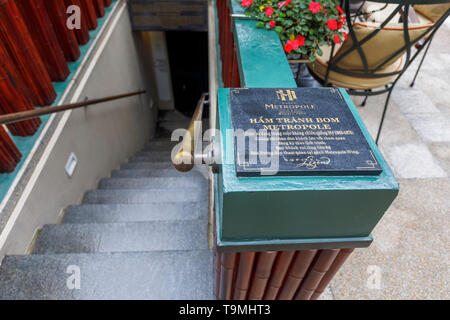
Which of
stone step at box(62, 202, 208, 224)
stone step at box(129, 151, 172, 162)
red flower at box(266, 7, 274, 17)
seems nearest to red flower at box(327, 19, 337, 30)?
red flower at box(266, 7, 274, 17)

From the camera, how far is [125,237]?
1.81 m

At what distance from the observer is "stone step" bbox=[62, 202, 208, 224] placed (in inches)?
82.9

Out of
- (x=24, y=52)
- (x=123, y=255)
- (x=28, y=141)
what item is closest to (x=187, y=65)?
(x=24, y=52)

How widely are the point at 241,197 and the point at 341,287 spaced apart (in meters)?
1.24

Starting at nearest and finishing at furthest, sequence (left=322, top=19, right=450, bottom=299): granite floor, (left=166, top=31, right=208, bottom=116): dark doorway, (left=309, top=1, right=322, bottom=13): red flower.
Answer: (left=309, top=1, right=322, bottom=13): red flower < (left=322, top=19, right=450, bottom=299): granite floor < (left=166, top=31, right=208, bottom=116): dark doorway

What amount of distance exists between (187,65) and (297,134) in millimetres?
6939

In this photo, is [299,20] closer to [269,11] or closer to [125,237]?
[269,11]

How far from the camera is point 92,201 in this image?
2580mm

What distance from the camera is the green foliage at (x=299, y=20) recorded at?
130 centimetres

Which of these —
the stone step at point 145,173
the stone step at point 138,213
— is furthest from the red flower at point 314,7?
the stone step at point 145,173

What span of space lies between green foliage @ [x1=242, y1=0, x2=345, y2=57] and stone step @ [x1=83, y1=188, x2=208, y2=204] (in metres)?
1.51

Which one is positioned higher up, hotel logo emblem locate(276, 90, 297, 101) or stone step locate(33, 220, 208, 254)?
hotel logo emblem locate(276, 90, 297, 101)

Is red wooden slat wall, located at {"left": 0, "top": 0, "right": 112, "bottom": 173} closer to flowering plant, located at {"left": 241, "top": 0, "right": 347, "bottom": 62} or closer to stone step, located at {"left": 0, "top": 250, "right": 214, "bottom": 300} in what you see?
stone step, located at {"left": 0, "top": 250, "right": 214, "bottom": 300}
